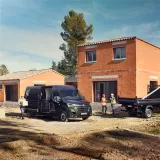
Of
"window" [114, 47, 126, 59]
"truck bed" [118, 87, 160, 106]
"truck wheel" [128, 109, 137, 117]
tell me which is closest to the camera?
"truck bed" [118, 87, 160, 106]

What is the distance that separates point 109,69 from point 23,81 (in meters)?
13.9

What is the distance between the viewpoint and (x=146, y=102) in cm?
1653

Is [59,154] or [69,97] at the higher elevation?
[69,97]

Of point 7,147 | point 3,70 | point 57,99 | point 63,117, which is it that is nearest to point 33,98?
point 57,99

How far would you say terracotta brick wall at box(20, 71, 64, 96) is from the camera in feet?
111

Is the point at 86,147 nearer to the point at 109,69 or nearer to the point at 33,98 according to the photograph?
the point at 33,98

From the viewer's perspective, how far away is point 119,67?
24078 mm

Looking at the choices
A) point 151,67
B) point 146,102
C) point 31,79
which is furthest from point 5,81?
point 146,102

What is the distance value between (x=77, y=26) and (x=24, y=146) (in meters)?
40.4

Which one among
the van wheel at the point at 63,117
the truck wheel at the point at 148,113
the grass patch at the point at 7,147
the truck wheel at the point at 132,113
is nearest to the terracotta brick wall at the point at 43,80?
the van wheel at the point at 63,117

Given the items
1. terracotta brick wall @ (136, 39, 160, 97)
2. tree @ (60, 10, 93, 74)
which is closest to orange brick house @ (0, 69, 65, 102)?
tree @ (60, 10, 93, 74)

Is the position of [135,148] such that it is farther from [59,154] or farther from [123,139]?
[59,154]

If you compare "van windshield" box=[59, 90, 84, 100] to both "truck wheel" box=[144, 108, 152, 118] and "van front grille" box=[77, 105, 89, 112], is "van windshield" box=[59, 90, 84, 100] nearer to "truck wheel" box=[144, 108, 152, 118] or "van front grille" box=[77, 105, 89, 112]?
"van front grille" box=[77, 105, 89, 112]

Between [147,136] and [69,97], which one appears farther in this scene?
[69,97]
